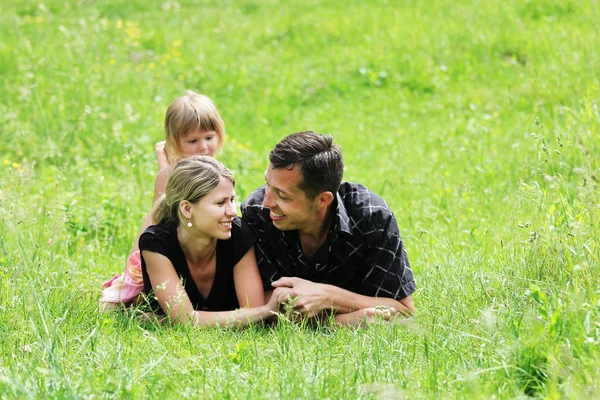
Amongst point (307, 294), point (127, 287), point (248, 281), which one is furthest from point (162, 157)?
point (307, 294)

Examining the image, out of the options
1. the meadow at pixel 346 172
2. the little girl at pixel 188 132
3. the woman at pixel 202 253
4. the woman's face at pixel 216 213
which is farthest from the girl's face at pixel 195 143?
the woman's face at pixel 216 213

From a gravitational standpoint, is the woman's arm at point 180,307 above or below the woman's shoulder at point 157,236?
below

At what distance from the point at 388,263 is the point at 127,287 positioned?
60.7 inches

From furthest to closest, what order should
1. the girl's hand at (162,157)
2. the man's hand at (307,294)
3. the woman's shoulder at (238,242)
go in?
the girl's hand at (162,157) < the woman's shoulder at (238,242) < the man's hand at (307,294)

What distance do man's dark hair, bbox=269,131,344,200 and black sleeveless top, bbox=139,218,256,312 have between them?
1.69 feet

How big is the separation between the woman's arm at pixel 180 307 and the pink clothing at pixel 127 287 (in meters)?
0.25

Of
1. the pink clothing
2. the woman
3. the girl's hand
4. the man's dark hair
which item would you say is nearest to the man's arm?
the woman

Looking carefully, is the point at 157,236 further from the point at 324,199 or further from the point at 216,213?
the point at 324,199

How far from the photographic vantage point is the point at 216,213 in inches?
180

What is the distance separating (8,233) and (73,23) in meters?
7.69

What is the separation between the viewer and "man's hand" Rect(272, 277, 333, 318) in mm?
4406

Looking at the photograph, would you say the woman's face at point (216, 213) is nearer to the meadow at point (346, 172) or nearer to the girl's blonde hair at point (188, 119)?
the meadow at point (346, 172)

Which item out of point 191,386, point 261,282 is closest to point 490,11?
point 261,282

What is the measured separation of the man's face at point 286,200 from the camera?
4.49 metres
